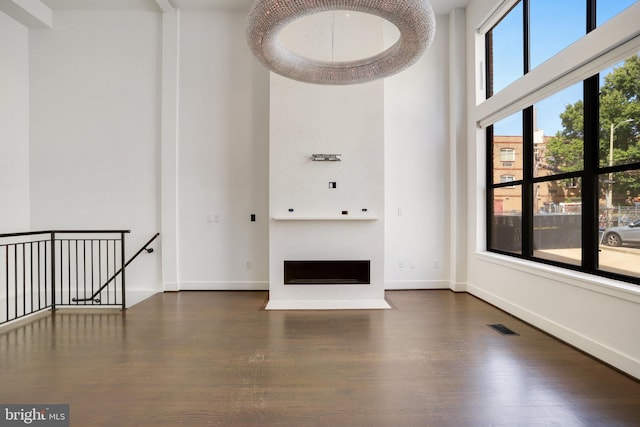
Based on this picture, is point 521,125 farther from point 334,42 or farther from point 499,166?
point 334,42

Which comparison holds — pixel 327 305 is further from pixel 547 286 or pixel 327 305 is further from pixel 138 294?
pixel 138 294

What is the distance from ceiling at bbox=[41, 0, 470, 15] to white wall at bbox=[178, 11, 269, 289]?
162mm

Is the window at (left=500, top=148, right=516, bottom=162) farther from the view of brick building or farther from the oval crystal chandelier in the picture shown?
the oval crystal chandelier

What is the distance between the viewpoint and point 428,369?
2422mm

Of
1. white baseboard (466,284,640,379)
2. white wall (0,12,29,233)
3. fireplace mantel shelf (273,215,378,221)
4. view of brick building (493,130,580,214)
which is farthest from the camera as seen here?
white wall (0,12,29,233)

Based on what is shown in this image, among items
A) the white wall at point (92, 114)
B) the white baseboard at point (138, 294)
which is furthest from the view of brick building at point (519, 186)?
the white baseboard at point (138, 294)

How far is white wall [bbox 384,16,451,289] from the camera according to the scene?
194 inches

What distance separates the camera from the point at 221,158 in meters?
4.94

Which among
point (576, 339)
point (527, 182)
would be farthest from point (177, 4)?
point (576, 339)

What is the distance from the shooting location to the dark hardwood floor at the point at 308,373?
190 cm

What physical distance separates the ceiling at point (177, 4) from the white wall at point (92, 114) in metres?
0.13

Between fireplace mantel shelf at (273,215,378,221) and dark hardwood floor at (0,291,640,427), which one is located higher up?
fireplace mantel shelf at (273,215,378,221)

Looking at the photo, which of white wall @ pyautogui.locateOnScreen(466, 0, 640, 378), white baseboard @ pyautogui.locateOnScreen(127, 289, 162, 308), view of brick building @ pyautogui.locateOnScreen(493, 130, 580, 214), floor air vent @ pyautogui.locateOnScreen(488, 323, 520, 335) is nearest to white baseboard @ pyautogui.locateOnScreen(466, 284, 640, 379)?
white wall @ pyautogui.locateOnScreen(466, 0, 640, 378)

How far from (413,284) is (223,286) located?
3193 mm
